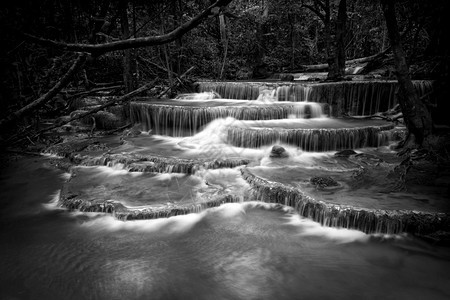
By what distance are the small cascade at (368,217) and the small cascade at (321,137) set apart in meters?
3.34

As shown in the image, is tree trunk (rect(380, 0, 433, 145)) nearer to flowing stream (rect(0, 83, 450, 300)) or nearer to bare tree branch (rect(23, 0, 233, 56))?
flowing stream (rect(0, 83, 450, 300))

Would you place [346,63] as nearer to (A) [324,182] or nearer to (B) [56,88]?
(A) [324,182]

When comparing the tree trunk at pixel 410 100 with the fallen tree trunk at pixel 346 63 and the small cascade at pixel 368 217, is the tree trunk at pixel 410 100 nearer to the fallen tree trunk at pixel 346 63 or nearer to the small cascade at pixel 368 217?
the small cascade at pixel 368 217

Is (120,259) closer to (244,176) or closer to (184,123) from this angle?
(244,176)

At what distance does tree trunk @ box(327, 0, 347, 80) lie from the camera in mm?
13086

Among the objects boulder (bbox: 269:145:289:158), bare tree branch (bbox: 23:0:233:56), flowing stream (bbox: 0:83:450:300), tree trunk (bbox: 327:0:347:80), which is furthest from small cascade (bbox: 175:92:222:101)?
bare tree branch (bbox: 23:0:233:56)

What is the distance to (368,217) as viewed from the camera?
18.0 feet

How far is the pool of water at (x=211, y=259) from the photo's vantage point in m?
4.42

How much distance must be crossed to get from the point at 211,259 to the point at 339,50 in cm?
1119

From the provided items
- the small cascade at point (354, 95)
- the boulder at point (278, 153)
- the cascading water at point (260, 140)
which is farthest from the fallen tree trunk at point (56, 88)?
the small cascade at point (354, 95)

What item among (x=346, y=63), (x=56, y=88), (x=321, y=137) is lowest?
(x=321, y=137)

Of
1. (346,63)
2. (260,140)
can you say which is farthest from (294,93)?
(346,63)

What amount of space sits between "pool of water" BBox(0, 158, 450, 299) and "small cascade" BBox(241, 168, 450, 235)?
0.15 meters

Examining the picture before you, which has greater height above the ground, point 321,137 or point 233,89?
point 233,89
